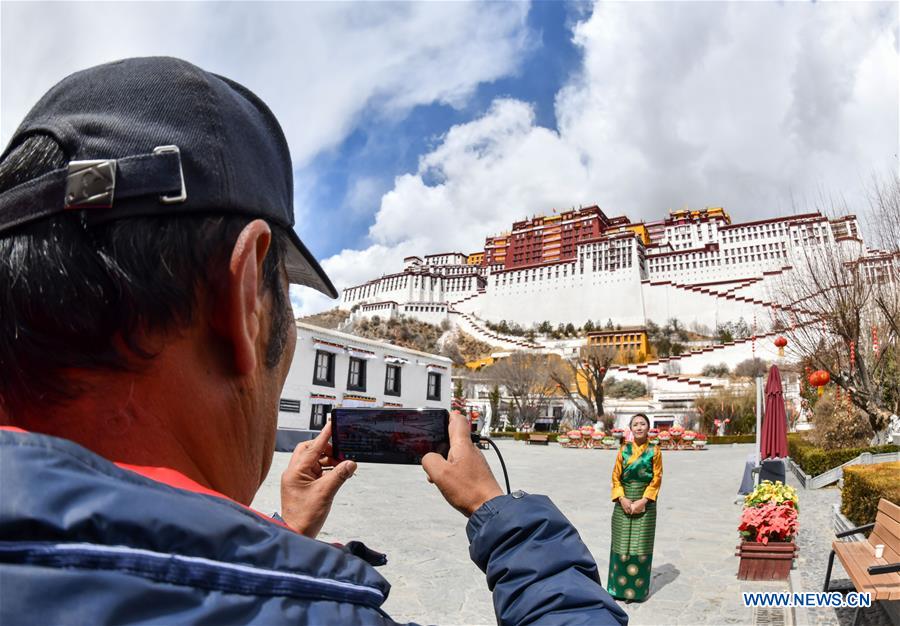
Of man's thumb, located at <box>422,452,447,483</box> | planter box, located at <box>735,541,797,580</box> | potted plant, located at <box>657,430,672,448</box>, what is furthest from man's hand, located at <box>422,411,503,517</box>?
potted plant, located at <box>657,430,672,448</box>

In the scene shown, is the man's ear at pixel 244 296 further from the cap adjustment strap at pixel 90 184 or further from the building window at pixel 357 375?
the building window at pixel 357 375

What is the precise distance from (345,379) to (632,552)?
1766 centimetres

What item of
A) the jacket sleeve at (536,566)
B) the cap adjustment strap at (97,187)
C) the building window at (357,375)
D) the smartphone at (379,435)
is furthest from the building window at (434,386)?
the cap adjustment strap at (97,187)

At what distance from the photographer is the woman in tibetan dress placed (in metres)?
4.86

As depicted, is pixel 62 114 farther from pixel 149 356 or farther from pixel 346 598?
pixel 346 598

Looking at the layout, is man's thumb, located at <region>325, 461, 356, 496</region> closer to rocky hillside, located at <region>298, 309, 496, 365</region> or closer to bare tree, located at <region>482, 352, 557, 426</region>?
bare tree, located at <region>482, 352, 557, 426</region>

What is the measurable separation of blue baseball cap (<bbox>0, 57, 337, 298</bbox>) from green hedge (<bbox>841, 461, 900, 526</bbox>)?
280 inches

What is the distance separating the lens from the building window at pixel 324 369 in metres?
20.5

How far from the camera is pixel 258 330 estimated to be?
706 millimetres

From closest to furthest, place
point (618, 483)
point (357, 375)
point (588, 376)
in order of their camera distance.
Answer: point (618, 483), point (357, 375), point (588, 376)

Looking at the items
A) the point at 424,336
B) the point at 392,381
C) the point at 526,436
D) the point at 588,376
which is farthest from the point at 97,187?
the point at 424,336

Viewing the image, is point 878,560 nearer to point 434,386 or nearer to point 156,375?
point 156,375

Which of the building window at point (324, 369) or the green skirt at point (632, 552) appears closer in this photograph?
the green skirt at point (632, 552)

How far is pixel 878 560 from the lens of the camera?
4148mm
